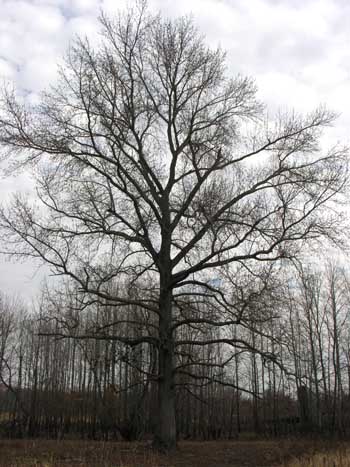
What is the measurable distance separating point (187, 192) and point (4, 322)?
2671 centimetres

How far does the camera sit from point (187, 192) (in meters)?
17.4

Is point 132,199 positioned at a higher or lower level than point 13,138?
lower

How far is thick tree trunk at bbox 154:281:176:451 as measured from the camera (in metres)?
15.3

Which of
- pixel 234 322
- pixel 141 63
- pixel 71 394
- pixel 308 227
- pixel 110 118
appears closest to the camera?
pixel 234 322

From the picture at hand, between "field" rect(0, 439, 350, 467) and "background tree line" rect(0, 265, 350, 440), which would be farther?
"background tree line" rect(0, 265, 350, 440)

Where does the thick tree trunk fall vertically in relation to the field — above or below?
above

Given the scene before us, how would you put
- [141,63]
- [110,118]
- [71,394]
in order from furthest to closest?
1. [71,394]
2. [141,63]
3. [110,118]

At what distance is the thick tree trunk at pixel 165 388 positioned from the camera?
602 inches

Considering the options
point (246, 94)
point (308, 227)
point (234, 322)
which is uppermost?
point (246, 94)

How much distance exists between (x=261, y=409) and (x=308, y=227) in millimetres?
29529

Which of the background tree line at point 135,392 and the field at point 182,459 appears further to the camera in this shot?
the background tree line at point 135,392

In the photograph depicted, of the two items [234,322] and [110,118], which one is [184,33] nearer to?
[110,118]

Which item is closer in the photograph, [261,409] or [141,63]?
[141,63]

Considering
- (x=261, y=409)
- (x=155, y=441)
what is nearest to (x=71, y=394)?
(x=261, y=409)
